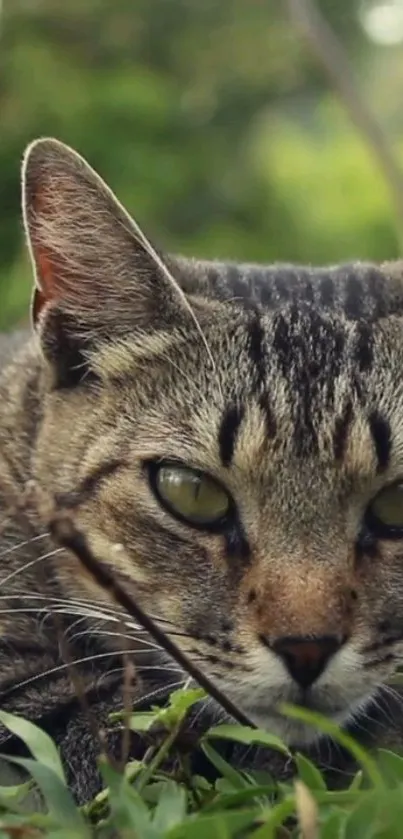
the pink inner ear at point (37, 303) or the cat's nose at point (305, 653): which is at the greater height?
the pink inner ear at point (37, 303)

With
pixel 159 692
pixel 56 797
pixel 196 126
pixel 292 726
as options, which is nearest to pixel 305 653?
pixel 292 726

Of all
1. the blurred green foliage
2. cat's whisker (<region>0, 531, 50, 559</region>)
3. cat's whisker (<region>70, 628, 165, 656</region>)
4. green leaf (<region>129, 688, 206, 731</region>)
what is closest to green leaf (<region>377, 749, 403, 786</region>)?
green leaf (<region>129, 688, 206, 731</region>)

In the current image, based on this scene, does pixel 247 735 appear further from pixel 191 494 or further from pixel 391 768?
pixel 191 494

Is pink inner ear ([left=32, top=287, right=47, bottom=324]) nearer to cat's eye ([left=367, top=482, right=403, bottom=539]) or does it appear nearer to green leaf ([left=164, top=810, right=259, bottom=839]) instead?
cat's eye ([left=367, top=482, right=403, bottom=539])

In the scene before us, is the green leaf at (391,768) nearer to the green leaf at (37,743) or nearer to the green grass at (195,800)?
the green grass at (195,800)

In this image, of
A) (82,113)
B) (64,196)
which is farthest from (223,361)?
(82,113)

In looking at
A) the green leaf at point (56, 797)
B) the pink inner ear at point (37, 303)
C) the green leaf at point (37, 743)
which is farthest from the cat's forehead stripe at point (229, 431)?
the green leaf at point (56, 797)

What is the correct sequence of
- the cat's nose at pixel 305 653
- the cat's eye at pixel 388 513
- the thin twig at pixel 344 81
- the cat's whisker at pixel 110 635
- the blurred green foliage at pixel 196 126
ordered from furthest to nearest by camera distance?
the blurred green foliage at pixel 196 126
the thin twig at pixel 344 81
the cat's eye at pixel 388 513
the cat's whisker at pixel 110 635
the cat's nose at pixel 305 653
